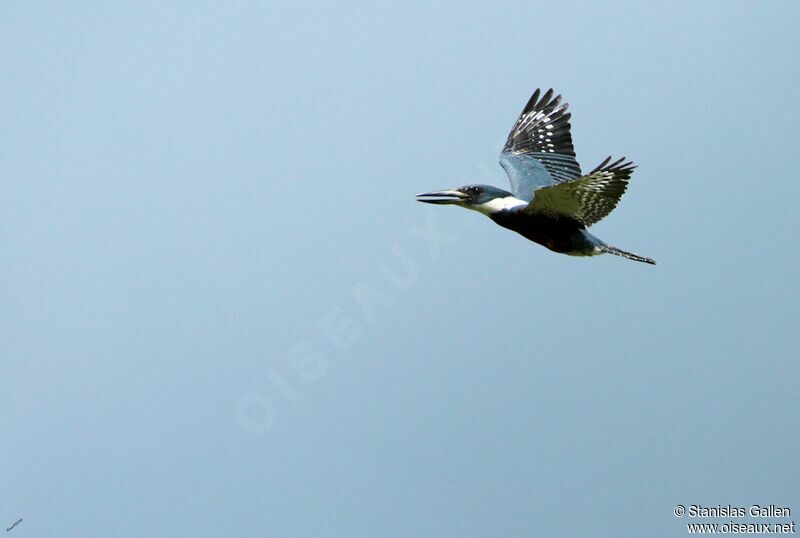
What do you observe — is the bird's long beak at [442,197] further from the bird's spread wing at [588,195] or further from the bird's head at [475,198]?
the bird's spread wing at [588,195]

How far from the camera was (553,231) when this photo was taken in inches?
400

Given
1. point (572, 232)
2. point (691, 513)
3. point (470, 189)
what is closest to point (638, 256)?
point (572, 232)

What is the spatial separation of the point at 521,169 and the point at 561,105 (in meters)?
1.28

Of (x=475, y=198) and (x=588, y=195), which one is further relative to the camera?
(x=475, y=198)

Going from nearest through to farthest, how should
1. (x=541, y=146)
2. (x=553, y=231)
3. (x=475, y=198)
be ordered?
(x=553, y=231)
(x=475, y=198)
(x=541, y=146)

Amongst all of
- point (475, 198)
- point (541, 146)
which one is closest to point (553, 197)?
point (475, 198)

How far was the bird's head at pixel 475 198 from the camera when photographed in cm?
1038

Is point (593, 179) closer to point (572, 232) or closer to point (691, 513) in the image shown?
point (572, 232)

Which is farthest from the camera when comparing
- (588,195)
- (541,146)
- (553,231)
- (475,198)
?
(541,146)

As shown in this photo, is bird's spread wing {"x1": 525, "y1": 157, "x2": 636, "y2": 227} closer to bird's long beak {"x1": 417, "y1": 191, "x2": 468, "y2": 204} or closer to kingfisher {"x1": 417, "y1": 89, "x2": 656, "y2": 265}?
kingfisher {"x1": 417, "y1": 89, "x2": 656, "y2": 265}

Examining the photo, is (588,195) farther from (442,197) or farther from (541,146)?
(541,146)

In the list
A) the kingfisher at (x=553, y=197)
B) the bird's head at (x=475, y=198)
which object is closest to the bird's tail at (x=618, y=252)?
the kingfisher at (x=553, y=197)

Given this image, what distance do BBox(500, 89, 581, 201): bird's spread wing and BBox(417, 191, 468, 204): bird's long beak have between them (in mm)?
1005

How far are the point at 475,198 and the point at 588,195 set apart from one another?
1247 mm
